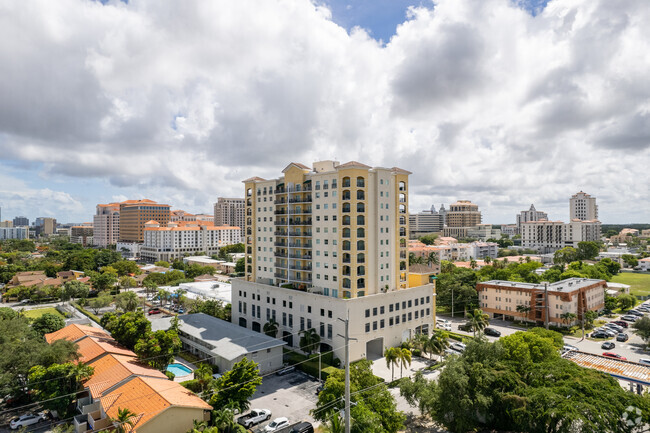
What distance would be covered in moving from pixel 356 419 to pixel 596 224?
209530 millimetres

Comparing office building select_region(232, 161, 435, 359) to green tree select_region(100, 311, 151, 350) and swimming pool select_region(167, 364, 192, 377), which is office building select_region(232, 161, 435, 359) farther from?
green tree select_region(100, 311, 151, 350)

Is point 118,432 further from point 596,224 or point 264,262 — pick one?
point 596,224

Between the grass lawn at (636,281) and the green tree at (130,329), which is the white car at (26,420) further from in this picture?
the grass lawn at (636,281)

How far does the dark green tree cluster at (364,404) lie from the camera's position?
24.5m

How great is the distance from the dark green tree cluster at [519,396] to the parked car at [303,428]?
845cm

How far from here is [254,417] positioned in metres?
32.5

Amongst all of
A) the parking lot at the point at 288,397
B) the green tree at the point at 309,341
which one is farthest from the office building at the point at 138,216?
the parking lot at the point at 288,397

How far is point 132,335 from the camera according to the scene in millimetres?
44250

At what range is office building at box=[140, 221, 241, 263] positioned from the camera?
161 meters

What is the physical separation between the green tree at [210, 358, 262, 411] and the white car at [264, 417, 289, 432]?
2.73 metres

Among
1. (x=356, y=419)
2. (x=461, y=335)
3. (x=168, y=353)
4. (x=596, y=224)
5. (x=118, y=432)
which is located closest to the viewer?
(x=356, y=419)

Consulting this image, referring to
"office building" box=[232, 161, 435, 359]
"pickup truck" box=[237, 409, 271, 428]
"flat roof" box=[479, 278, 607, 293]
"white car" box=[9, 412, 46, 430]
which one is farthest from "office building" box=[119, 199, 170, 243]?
"pickup truck" box=[237, 409, 271, 428]

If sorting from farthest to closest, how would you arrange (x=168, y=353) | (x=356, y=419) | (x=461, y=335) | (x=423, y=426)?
1. (x=461, y=335)
2. (x=168, y=353)
3. (x=423, y=426)
4. (x=356, y=419)

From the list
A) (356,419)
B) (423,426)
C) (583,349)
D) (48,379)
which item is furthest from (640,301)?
(48,379)
